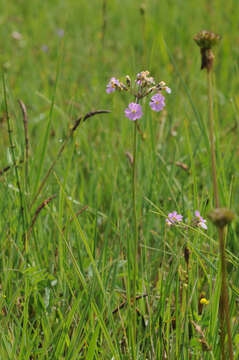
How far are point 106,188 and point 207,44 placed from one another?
1.16 meters

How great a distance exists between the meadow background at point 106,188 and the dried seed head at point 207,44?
397 mm

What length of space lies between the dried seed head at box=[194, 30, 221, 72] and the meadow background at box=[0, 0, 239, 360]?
0.40 m

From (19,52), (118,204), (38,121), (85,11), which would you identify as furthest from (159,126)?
(85,11)

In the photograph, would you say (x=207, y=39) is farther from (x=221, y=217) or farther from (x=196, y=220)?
(x=196, y=220)

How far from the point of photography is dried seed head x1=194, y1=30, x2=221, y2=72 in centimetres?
94

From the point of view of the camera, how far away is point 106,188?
2.05 m

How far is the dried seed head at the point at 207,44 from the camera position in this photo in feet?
3.10

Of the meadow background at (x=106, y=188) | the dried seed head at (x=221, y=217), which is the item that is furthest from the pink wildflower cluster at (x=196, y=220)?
the dried seed head at (x=221, y=217)

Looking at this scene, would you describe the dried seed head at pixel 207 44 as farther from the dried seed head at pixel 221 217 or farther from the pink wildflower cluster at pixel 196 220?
the pink wildflower cluster at pixel 196 220

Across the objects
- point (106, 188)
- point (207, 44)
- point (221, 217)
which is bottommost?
point (221, 217)

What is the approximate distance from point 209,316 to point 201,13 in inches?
152

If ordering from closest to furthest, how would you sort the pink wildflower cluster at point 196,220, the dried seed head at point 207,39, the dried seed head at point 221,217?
the dried seed head at point 221,217 < the dried seed head at point 207,39 < the pink wildflower cluster at point 196,220

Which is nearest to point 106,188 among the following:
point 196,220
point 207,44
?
point 196,220

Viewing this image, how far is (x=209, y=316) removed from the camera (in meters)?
1.32
